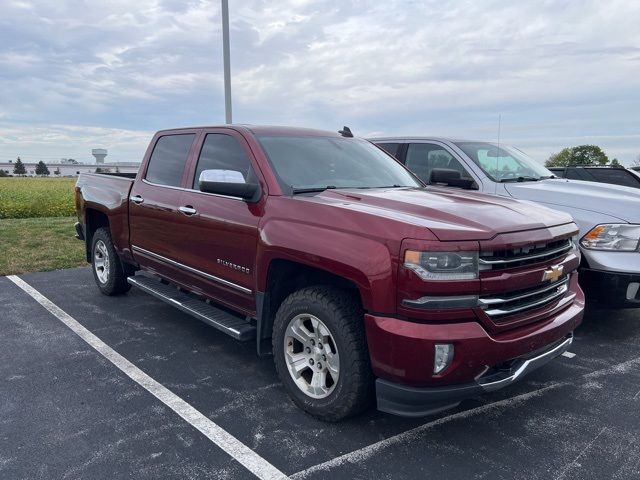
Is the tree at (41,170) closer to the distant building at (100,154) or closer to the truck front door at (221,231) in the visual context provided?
the distant building at (100,154)

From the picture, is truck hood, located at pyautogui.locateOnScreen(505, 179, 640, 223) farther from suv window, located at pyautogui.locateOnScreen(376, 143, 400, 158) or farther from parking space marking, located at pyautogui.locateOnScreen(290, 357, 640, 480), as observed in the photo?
suv window, located at pyautogui.locateOnScreen(376, 143, 400, 158)

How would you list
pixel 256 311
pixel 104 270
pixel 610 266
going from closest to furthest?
pixel 256 311, pixel 610 266, pixel 104 270

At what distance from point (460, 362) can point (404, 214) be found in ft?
3.01

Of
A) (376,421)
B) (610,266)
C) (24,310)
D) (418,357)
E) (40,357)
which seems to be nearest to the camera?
(418,357)

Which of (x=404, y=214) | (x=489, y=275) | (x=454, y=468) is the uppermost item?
(x=404, y=214)

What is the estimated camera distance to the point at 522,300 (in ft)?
10.2

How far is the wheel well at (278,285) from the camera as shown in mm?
3613

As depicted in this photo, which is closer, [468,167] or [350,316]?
[350,316]

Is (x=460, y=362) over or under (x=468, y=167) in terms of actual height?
under

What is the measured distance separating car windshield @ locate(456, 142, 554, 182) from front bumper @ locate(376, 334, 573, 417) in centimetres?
345

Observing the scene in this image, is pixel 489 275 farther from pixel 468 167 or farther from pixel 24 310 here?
pixel 24 310

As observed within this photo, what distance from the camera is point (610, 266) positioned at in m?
4.73

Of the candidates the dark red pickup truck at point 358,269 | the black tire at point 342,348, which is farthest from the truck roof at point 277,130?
the black tire at point 342,348

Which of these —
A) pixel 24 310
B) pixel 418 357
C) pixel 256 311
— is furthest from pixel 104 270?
pixel 418 357
